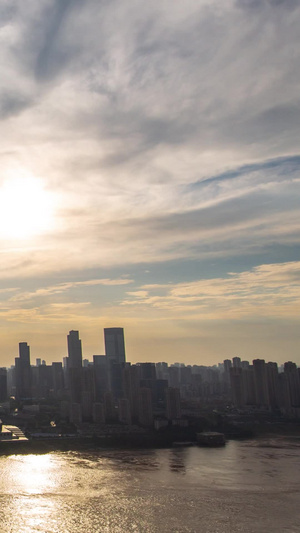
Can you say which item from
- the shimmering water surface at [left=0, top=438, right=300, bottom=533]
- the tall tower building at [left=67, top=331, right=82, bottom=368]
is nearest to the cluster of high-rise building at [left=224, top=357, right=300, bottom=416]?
the shimmering water surface at [left=0, top=438, right=300, bottom=533]

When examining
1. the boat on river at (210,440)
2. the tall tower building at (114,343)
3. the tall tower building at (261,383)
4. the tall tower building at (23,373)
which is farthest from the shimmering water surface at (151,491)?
the tall tower building at (114,343)

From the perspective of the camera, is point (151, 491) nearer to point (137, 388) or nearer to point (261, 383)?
point (137, 388)

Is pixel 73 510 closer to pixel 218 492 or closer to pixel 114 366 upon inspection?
pixel 218 492

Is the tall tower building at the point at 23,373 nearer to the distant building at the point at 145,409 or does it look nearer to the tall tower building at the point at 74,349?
the tall tower building at the point at 74,349

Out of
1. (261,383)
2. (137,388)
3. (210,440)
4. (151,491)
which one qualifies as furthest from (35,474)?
(261,383)

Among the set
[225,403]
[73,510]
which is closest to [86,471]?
[73,510]
